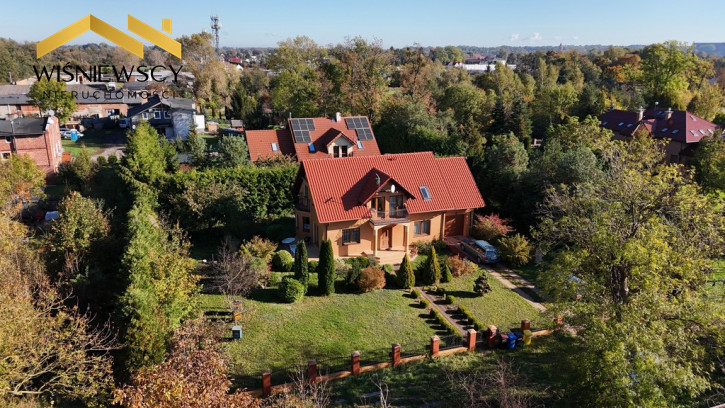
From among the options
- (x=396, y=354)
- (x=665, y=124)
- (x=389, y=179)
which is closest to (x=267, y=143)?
(x=389, y=179)

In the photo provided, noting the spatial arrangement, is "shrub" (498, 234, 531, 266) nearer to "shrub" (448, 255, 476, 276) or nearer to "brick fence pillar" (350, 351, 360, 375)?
"shrub" (448, 255, 476, 276)

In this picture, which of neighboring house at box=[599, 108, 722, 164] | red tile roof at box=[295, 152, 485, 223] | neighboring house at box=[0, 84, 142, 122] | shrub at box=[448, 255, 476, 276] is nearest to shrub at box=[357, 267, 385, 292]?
Answer: red tile roof at box=[295, 152, 485, 223]

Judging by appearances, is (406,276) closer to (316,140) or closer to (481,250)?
(481,250)

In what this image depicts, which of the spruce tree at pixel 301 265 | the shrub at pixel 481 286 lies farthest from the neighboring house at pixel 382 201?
the shrub at pixel 481 286

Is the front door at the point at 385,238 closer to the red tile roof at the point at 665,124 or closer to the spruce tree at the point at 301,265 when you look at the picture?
the spruce tree at the point at 301,265

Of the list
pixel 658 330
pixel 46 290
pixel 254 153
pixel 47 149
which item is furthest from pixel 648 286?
pixel 47 149

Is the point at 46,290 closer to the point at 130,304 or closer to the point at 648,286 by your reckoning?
the point at 130,304
